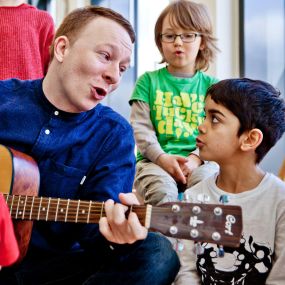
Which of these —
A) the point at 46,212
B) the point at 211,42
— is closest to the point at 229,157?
the point at 46,212

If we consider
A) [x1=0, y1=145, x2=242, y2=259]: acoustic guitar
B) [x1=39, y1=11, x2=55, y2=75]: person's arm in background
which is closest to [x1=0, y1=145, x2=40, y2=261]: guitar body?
[x1=0, y1=145, x2=242, y2=259]: acoustic guitar

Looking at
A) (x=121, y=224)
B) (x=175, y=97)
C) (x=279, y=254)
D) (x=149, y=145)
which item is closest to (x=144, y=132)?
(x=149, y=145)

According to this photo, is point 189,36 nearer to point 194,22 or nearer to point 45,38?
point 194,22

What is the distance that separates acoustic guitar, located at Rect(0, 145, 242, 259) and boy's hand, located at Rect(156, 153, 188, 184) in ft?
1.87

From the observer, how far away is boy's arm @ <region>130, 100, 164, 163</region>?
169cm

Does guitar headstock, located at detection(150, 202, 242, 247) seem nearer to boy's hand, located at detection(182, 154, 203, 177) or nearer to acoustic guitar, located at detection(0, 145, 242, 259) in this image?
acoustic guitar, located at detection(0, 145, 242, 259)

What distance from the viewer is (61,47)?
4.31 feet

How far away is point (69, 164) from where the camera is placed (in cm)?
120

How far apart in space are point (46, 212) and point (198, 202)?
0.33 m

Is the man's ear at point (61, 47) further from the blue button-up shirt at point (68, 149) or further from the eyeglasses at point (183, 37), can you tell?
the eyeglasses at point (183, 37)

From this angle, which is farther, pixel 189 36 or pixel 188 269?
pixel 189 36

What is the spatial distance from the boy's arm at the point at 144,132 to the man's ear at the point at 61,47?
52 centimetres

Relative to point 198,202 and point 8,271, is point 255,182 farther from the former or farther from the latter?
point 8,271

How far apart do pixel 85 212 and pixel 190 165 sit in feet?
2.40
